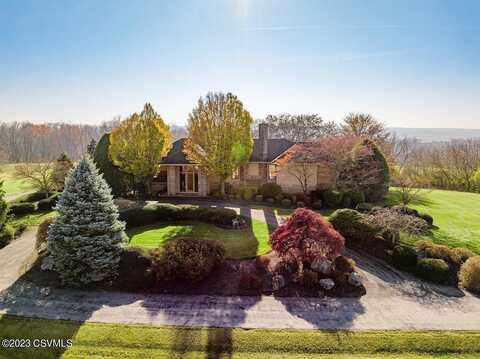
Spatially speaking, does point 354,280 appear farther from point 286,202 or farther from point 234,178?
point 234,178

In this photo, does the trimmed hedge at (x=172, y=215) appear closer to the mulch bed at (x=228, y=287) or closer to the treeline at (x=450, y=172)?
the mulch bed at (x=228, y=287)

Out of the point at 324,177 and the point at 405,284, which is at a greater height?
the point at 324,177

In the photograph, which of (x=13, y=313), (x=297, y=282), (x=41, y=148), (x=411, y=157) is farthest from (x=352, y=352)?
(x=41, y=148)

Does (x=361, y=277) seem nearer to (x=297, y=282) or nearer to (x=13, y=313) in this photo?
(x=297, y=282)

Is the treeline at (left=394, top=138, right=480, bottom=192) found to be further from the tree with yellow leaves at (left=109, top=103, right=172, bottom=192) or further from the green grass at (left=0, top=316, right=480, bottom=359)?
the green grass at (left=0, top=316, right=480, bottom=359)

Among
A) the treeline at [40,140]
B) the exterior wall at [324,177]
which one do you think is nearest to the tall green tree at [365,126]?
the exterior wall at [324,177]

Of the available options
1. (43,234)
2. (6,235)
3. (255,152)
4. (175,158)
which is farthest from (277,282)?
(255,152)
